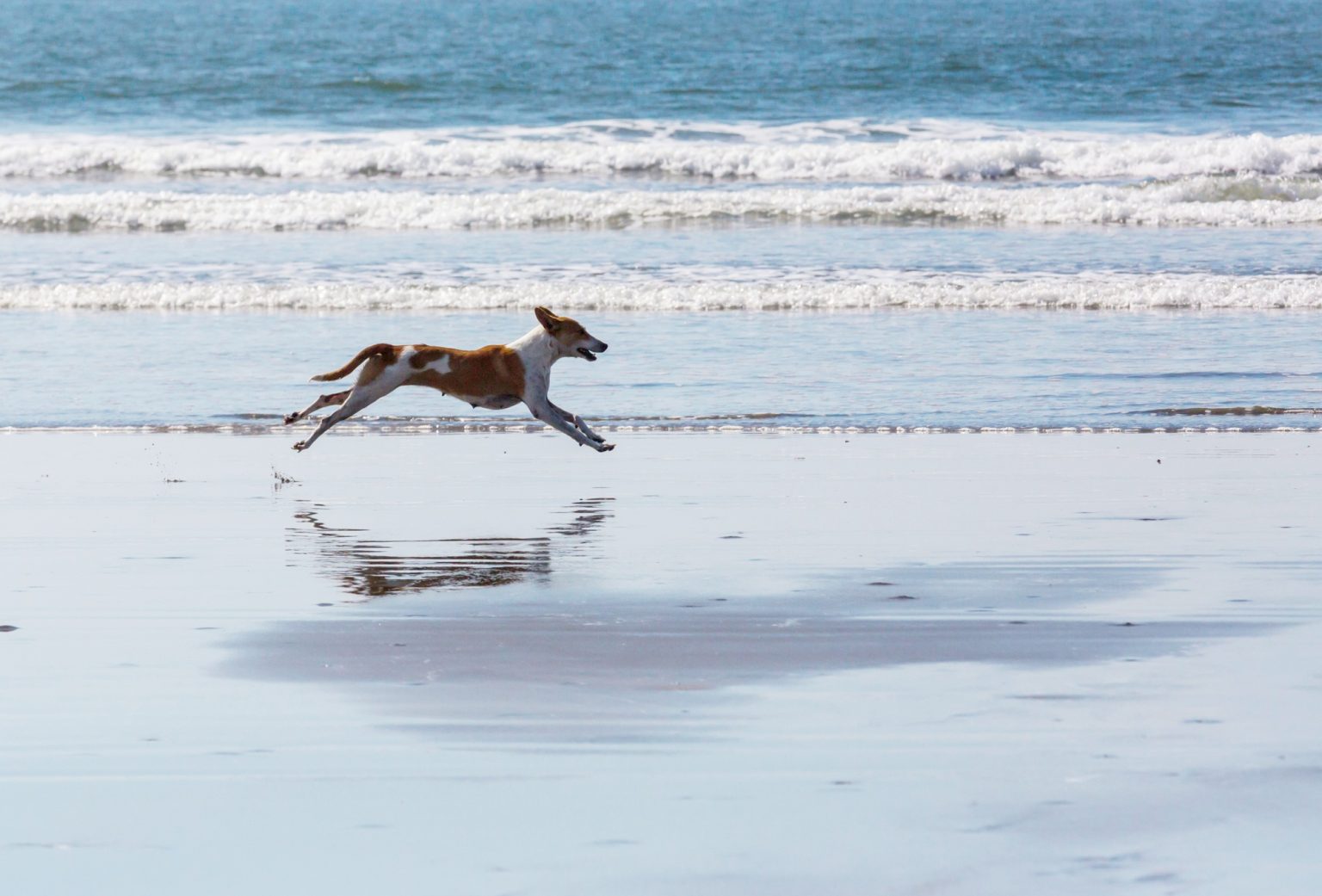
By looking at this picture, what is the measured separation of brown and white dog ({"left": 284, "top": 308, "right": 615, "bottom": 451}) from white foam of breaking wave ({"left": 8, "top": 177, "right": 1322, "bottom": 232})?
1087 cm

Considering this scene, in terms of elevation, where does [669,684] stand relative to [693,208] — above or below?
below

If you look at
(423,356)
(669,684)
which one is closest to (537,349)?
(423,356)

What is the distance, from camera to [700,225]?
19.4m

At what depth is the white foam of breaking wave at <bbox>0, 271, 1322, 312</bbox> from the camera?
45.1 ft

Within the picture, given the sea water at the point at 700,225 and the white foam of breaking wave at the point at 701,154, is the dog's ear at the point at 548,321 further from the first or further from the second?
the white foam of breaking wave at the point at 701,154

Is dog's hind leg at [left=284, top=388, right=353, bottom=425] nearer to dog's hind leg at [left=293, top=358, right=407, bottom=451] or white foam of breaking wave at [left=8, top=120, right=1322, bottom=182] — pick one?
dog's hind leg at [left=293, top=358, right=407, bottom=451]

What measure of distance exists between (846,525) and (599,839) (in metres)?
3.66

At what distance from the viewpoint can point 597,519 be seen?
7.17 meters

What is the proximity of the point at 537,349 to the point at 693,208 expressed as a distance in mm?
11452

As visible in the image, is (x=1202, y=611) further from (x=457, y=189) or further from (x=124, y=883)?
(x=457, y=189)

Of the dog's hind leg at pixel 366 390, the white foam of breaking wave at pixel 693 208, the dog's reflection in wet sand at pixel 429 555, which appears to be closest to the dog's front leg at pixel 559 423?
the dog's hind leg at pixel 366 390

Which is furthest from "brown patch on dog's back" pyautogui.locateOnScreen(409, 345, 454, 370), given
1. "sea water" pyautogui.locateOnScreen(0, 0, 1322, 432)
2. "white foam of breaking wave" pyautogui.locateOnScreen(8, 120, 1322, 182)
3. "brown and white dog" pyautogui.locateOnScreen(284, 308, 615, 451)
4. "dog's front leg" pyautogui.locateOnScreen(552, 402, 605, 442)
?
"white foam of breaking wave" pyautogui.locateOnScreen(8, 120, 1322, 182)

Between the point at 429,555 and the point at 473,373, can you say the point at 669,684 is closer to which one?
the point at 429,555

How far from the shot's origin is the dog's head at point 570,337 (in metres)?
8.81
